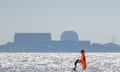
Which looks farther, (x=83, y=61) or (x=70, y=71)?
(x=70, y=71)

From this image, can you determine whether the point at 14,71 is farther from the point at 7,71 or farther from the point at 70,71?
the point at 70,71

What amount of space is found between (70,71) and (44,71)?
11.2 ft

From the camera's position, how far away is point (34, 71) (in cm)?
7625

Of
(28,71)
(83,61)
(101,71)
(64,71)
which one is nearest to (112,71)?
(101,71)

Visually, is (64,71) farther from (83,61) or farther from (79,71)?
(83,61)

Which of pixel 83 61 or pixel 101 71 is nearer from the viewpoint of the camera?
pixel 83 61

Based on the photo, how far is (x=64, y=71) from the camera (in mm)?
76562

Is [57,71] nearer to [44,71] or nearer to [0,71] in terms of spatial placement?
[44,71]

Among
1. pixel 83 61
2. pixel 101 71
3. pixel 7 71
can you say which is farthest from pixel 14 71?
pixel 83 61

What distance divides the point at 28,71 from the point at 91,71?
8201 mm

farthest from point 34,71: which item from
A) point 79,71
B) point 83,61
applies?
point 83,61

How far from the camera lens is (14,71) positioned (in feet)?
253

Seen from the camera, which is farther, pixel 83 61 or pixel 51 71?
pixel 51 71

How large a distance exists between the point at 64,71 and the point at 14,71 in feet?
21.7
